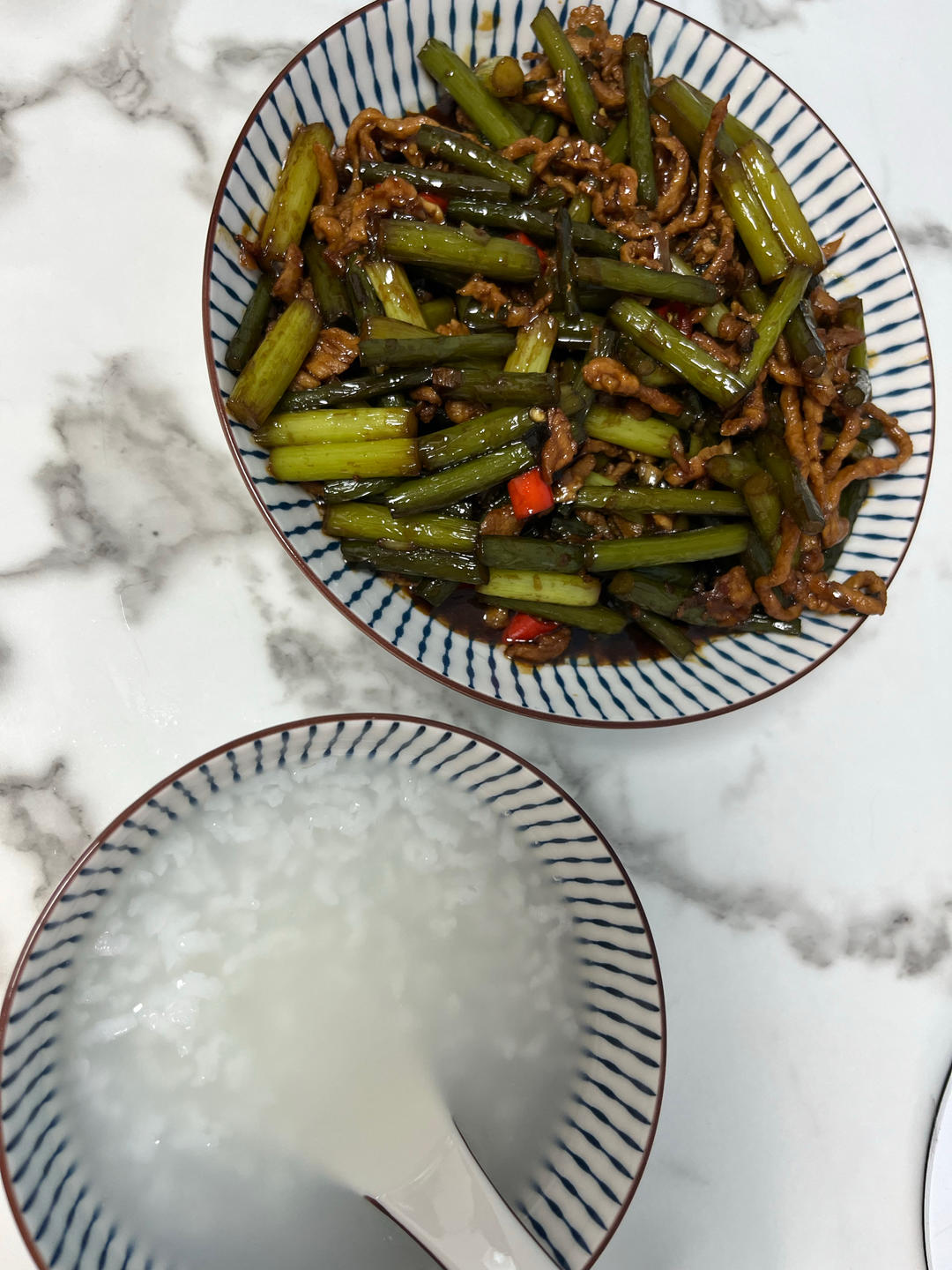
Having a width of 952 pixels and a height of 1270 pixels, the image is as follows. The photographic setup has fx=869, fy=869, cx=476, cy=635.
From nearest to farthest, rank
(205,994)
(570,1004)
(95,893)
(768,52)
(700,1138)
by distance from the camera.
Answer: (95,893) < (205,994) < (570,1004) < (700,1138) < (768,52)

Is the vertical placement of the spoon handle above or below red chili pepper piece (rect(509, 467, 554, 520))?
below

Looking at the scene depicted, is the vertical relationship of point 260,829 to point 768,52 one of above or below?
below

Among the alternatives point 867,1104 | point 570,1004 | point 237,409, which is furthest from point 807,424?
point 867,1104

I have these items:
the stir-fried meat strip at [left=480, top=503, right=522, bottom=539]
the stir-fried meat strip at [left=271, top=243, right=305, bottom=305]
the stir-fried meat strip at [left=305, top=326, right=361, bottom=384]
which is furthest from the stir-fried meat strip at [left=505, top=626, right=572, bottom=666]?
the stir-fried meat strip at [left=271, top=243, right=305, bottom=305]

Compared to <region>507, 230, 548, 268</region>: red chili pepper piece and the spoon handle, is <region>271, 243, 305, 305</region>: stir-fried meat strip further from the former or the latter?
the spoon handle

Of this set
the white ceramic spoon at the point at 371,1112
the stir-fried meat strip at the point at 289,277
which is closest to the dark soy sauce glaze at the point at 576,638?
the stir-fried meat strip at the point at 289,277

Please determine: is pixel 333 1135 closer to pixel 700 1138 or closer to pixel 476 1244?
pixel 476 1244

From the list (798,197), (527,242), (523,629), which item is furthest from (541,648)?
(798,197)
